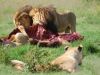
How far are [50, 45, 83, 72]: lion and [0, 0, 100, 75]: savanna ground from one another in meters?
0.14

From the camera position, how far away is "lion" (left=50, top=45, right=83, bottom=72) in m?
9.85

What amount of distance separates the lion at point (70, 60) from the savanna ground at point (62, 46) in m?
0.14

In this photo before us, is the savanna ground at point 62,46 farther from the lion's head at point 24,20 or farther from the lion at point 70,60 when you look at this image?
the lion's head at point 24,20

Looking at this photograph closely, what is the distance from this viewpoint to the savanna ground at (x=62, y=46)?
10.0 metres

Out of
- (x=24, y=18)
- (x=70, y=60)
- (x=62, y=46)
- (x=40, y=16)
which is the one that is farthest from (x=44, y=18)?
(x=70, y=60)

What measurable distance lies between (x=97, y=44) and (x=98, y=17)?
6947 millimetres

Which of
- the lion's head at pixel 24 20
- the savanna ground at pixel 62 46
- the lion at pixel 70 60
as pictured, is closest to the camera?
the lion at pixel 70 60

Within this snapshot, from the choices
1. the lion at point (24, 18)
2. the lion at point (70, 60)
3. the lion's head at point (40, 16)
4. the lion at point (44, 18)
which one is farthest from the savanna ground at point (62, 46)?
the lion at point (24, 18)

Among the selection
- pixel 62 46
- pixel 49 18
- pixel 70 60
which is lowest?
pixel 62 46

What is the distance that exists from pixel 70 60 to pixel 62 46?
2.50m

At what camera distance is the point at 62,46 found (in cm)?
1260

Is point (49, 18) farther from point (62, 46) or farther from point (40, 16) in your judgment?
point (62, 46)

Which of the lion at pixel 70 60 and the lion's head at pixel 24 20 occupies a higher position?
the lion at pixel 70 60

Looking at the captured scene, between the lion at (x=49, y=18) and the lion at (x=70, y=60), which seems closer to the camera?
the lion at (x=70, y=60)
